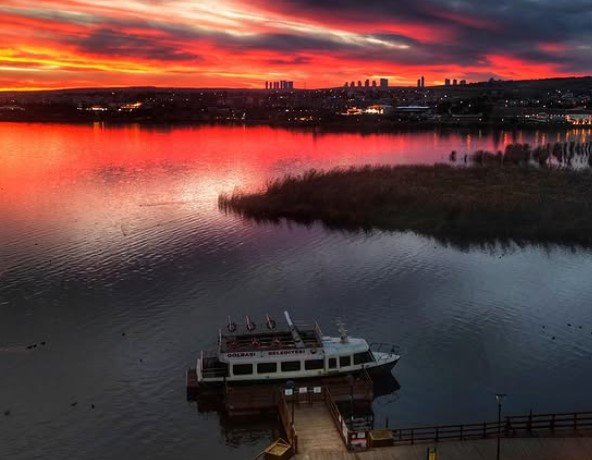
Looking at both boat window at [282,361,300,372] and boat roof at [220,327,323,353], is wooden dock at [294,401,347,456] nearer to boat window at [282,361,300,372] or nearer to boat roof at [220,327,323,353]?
boat window at [282,361,300,372]

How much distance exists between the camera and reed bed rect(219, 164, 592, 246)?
60406 millimetres

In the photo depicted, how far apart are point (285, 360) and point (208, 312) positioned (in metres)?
12.4

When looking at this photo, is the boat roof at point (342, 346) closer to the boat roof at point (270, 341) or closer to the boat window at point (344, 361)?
the boat window at point (344, 361)

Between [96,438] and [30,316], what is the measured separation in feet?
51.0

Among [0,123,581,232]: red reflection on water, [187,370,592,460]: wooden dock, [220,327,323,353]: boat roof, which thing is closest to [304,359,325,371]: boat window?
[220,327,323,353]: boat roof

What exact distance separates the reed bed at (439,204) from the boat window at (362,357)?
99.9ft

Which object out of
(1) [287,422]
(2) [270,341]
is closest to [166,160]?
(2) [270,341]

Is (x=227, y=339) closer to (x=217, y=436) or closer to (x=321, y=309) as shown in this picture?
(x=217, y=436)

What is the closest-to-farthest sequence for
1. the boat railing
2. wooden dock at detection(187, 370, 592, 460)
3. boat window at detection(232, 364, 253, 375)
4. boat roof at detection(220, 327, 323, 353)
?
1. wooden dock at detection(187, 370, 592, 460)
2. boat window at detection(232, 364, 253, 375)
3. boat roof at detection(220, 327, 323, 353)
4. the boat railing

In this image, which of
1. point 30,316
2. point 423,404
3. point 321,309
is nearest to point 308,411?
point 423,404

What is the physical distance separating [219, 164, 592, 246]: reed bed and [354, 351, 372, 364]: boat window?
1199 inches

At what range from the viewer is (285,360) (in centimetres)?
2948

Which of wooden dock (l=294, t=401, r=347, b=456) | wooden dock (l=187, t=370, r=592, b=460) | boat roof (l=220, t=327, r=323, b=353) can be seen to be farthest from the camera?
boat roof (l=220, t=327, r=323, b=353)

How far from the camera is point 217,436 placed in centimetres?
2770
